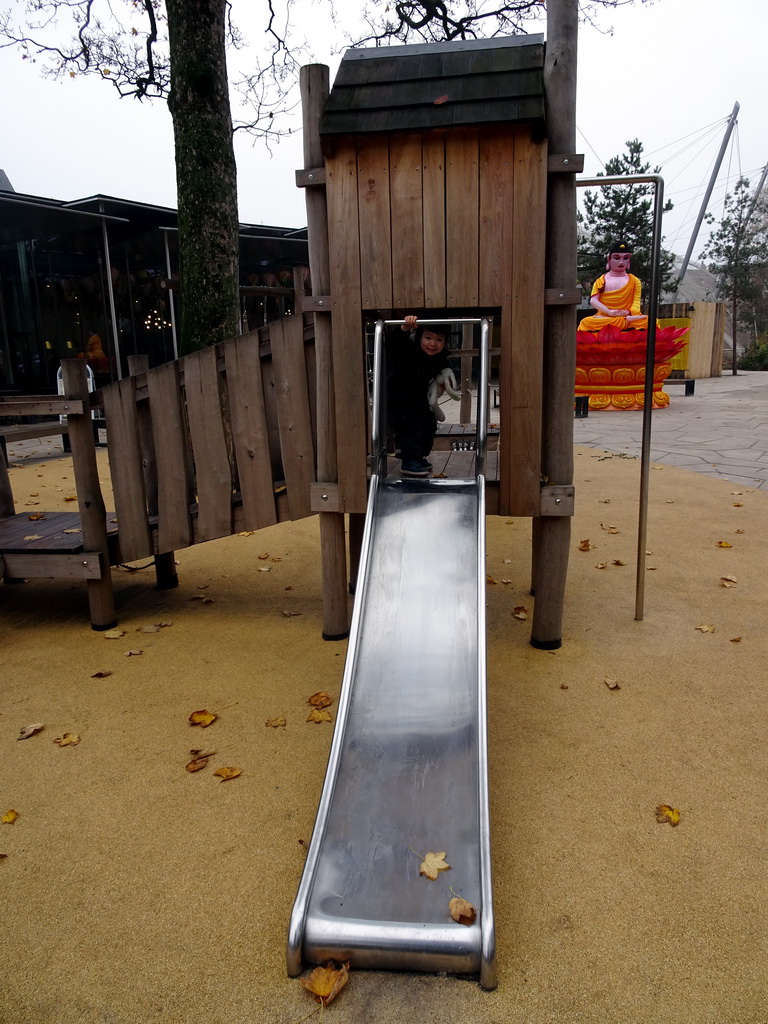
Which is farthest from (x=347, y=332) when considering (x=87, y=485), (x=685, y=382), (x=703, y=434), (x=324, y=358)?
(x=685, y=382)

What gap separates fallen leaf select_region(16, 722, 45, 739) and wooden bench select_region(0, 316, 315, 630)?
1.17m

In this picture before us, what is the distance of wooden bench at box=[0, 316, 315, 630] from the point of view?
13.2 feet

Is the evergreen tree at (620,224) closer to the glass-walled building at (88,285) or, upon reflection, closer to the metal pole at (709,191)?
the metal pole at (709,191)

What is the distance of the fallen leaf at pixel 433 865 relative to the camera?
1987 millimetres

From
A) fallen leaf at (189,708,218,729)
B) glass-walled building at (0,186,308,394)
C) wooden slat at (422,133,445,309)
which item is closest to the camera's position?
fallen leaf at (189,708,218,729)

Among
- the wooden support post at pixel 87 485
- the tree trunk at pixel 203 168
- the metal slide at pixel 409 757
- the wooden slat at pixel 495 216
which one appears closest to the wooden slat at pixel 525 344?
the wooden slat at pixel 495 216

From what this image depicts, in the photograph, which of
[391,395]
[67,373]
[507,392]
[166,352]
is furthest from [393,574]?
[166,352]

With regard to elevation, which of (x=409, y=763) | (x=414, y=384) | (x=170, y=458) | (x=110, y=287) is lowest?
(x=409, y=763)

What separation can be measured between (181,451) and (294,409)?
0.73m

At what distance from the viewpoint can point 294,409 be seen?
4.04 meters

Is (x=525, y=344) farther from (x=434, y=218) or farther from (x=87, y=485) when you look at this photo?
(x=87, y=485)

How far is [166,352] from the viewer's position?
1888 cm

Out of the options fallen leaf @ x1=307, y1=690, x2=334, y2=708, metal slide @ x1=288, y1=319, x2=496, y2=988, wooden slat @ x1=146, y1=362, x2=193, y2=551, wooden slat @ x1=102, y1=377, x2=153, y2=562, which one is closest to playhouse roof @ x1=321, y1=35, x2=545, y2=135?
metal slide @ x1=288, y1=319, x2=496, y2=988

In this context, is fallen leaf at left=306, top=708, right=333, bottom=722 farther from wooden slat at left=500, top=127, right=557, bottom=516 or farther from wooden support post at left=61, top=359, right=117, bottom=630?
wooden support post at left=61, top=359, right=117, bottom=630
